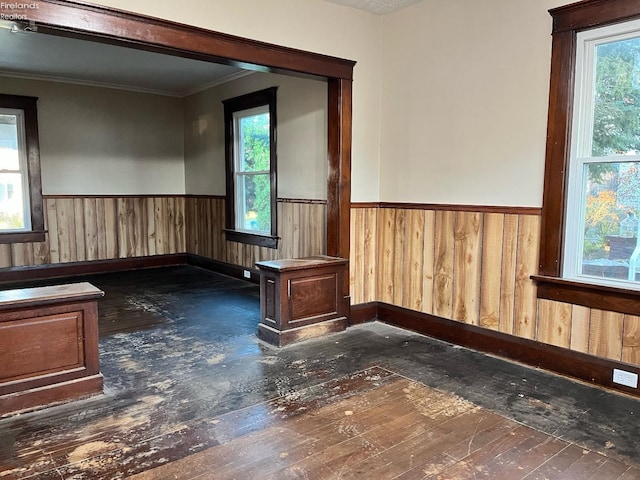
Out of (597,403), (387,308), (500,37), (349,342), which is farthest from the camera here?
(387,308)

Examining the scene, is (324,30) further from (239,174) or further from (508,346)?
(508,346)

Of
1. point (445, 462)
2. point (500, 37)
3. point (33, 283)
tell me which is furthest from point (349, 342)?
point (33, 283)

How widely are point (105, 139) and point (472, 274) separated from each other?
567 cm

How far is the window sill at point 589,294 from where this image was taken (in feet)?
9.69

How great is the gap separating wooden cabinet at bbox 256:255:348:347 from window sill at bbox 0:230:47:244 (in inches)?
161

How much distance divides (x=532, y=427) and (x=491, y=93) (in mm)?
2357

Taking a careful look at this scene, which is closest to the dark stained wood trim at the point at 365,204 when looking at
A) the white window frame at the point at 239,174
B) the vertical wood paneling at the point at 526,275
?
the vertical wood paneling at the point at 526,275

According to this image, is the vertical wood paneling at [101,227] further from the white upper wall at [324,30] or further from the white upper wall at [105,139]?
the white upper wall at [324,30]

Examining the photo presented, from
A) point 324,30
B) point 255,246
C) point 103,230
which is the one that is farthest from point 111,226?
point 324,30

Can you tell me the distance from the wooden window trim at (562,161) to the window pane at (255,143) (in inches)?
136

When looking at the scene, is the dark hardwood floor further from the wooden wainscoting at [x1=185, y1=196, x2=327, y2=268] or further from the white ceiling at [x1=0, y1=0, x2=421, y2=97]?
the white ceiling at [x1=0, y1=0, x2=421, y2=97]

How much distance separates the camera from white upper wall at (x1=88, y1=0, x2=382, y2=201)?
10.8 feet

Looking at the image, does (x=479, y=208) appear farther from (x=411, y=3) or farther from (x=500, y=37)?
(x=411, y=3)

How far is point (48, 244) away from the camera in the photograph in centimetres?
659
